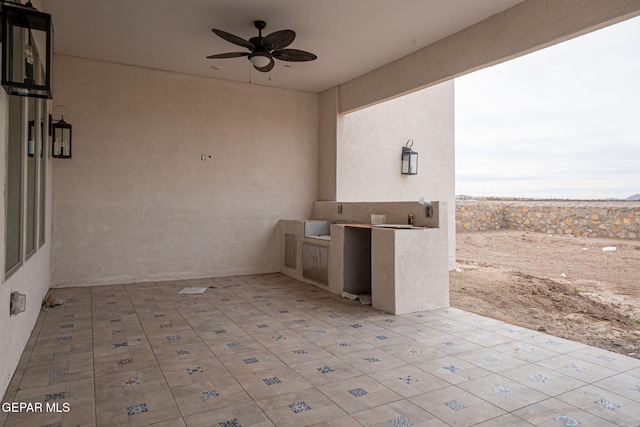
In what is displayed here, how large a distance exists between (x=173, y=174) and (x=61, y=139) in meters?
1.53

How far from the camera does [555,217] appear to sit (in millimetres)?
10977

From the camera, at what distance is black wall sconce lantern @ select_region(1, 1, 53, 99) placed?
2252 mm

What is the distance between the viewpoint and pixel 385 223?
5.61m

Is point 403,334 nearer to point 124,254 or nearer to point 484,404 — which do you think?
point 484,404

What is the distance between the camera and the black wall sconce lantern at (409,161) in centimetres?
740

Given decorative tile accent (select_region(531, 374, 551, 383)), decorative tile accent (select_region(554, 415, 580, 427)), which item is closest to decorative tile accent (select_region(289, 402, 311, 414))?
decorative tile accent (select_region(554, 415, 580, 427))

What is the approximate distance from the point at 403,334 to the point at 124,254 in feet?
14.2

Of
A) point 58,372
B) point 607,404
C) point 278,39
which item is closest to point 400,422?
point 607,404

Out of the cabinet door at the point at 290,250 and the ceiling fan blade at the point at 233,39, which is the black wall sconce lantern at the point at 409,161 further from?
the ceiling fan blade at the point at 233,39

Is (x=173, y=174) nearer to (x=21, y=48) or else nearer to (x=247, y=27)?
(x=247, y=27)

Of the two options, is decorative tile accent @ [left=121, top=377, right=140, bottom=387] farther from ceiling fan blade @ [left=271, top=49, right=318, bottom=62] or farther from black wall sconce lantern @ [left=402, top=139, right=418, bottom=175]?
black wall sconce lantern @ [left=402, top=139, right=418, bottom=175]

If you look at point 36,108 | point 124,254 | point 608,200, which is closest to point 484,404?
point 36,108

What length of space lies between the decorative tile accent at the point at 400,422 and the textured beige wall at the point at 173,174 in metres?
4.85

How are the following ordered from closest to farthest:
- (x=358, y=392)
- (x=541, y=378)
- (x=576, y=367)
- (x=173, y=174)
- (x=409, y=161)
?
(x=358, y=392) < (x=541, y=378) < (x=576, y=367) < (x=173, y=174) < (x=409, y=161)
